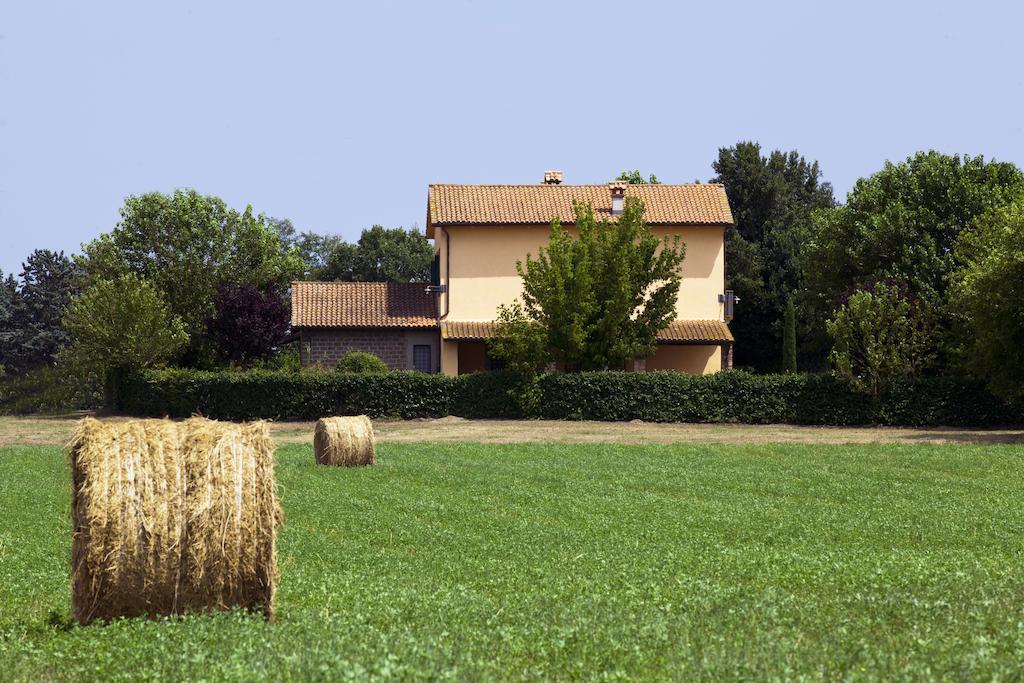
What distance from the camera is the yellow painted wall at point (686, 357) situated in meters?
54.6

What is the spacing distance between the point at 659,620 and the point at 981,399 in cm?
3374

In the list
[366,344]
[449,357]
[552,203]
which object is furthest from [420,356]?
[552,203]

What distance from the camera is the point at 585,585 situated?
1166 cm

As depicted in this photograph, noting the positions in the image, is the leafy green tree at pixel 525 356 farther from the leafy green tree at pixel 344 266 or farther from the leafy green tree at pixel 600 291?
the leafy green tree at pixel 344 266

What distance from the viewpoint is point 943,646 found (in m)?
8.53

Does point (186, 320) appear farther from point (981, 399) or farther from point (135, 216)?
point (981, 399)

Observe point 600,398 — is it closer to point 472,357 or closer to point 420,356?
point 472,357

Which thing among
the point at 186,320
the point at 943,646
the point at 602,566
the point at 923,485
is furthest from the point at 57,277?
the point at 943,646

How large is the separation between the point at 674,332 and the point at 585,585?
1679 inches

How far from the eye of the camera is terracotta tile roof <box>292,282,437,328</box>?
178 ft

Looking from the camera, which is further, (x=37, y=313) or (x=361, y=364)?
(x=37, y=313)

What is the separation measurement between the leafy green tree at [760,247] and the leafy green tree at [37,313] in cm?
3810

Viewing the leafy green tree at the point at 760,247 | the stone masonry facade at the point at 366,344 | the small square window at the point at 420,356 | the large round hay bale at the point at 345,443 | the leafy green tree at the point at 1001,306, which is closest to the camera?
the large round hay bale at the point at 345,443

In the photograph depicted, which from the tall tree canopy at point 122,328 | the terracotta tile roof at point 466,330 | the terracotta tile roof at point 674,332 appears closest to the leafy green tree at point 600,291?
the terracotta tile roof at point 674,332
